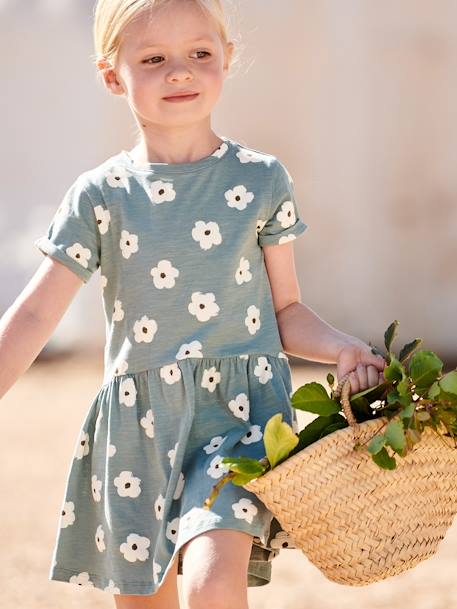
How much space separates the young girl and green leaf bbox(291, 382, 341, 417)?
0.10 m

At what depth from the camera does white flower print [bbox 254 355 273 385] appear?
2480mm

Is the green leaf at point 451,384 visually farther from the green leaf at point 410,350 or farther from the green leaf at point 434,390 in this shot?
the green leaf at point 410,350

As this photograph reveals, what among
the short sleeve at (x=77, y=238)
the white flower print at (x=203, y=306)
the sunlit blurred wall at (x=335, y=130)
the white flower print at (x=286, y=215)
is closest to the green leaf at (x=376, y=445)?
the white flower print at (x=203, y=306)

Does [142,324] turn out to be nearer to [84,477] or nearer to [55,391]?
[84,477]

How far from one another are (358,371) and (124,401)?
44 cm

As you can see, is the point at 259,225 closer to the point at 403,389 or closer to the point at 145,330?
the point at 145,330

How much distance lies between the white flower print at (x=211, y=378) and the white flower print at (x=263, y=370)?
73 mm

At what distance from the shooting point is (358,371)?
2.38 meters

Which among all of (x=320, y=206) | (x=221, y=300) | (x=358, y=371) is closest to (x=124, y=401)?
(x=221, y=300)

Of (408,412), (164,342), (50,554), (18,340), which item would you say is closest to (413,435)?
(408,412)

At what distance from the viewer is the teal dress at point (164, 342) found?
8.02ft

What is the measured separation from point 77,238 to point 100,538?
564 mm

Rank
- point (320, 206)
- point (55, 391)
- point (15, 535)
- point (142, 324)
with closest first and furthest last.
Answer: point (142, 324) < point (15, 535) < point (55, 391) < point (320, 206)

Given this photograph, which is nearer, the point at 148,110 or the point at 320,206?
the point at 148,110
